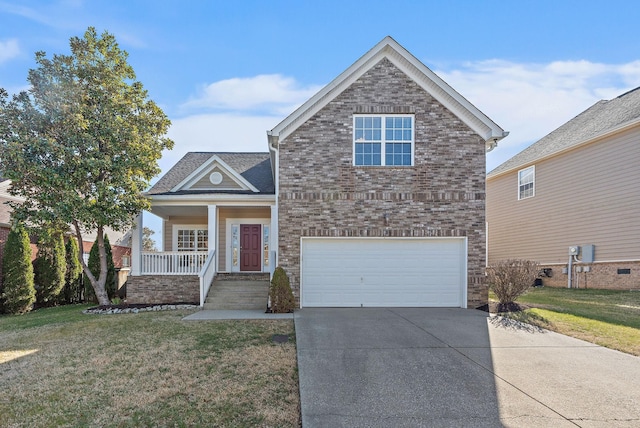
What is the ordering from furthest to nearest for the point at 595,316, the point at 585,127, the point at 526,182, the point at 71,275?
the point at 526,182 → the point at 585,127 → the point at 71,275 → the point at 595,316

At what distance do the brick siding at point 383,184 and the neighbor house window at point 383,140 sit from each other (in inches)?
7.7

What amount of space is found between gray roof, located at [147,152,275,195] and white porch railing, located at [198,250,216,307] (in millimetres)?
2371

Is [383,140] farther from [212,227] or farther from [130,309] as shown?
[130,309]

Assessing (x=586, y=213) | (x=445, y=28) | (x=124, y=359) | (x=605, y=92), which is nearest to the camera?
(x=124, y=359)

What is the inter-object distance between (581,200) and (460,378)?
44.8 ft

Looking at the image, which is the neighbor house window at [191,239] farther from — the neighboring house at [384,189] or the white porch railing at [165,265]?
the neighboring house at [384,189]

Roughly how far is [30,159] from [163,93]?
4.53m

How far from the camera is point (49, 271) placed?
14953 millimetres

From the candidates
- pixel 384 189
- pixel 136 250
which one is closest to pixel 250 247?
pixel 136 250

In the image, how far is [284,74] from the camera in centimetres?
1191

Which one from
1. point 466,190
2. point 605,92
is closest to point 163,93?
point 466,190

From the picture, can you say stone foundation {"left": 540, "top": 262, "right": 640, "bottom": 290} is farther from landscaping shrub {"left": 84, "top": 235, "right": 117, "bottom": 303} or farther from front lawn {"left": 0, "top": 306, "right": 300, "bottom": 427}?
landscaping shrub {"left": 84, "top": 235, "right": 117, "bottom": 303}

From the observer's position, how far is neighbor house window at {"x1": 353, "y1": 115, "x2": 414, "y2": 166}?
12.2 meters

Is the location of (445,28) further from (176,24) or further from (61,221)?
(61,221)
